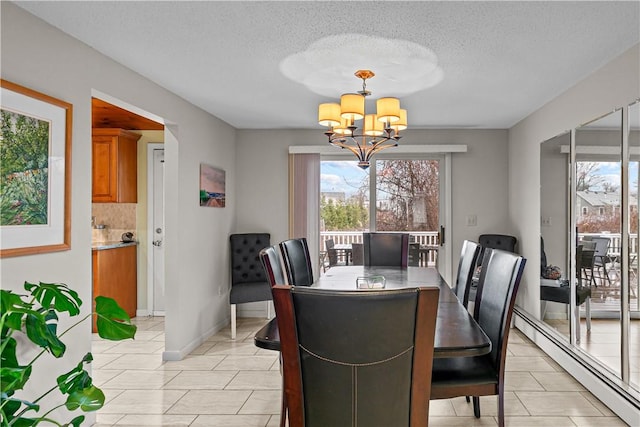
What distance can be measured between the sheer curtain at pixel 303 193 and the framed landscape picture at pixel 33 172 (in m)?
3.30

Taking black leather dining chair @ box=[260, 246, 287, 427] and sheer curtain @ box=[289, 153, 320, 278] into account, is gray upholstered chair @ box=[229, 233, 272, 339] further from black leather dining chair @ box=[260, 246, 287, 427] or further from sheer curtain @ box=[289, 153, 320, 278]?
black leather dining chair @ box=[260, 246, 287, 427]

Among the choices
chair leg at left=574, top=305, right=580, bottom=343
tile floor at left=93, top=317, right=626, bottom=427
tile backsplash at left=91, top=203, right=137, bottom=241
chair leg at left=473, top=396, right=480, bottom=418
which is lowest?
tile floor at left=93, top=317, right=626, bottom=427

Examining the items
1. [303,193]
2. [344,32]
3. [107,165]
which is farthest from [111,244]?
[344,32]

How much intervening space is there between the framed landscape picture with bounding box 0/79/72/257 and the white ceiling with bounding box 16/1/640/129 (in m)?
0.50

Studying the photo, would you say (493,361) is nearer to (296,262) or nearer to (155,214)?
(296,262)

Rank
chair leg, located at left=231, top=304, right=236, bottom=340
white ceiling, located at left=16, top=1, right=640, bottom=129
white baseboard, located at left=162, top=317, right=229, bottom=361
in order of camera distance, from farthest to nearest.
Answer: chair leg, located at left=231, top=304, right=236, bottom=340
white baseboard, located at left=162, top=317, right=229, bottom=361
white ceiling, located at left=16, top=1, right=640, bottom=129

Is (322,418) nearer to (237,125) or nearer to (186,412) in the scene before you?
(186,412)

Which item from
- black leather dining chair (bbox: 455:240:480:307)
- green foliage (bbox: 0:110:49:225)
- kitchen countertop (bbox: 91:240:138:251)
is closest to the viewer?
green foliage (bbox: 0:110:49:225)

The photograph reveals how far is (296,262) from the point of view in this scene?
3.58 m

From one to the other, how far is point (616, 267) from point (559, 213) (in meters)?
1.00

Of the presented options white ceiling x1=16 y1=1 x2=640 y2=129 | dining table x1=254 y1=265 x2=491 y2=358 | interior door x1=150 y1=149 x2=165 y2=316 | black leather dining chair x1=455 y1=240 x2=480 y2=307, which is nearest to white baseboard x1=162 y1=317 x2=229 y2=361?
interior door x1=150 y1=149 x2=165 y2=316

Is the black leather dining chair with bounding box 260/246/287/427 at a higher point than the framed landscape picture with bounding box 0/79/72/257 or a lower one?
lower

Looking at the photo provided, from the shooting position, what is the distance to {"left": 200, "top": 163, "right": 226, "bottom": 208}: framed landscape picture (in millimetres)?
4640

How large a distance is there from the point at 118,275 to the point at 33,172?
325 cm
